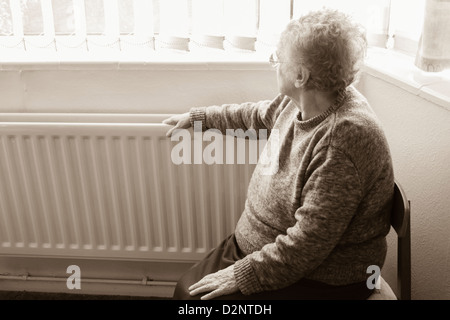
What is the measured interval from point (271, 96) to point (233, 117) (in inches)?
10.5

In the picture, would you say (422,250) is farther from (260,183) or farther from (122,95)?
(122,95)

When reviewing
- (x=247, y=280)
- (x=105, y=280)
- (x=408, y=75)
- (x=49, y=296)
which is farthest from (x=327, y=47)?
(x=49, y=296)

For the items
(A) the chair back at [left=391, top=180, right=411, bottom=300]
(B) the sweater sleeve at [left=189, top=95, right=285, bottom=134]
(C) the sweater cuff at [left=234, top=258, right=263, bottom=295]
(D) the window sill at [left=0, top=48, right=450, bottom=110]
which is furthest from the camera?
(D) the window sill at [left=0, top=48, right=450, bottom=110]

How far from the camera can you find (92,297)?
2008 millimetres

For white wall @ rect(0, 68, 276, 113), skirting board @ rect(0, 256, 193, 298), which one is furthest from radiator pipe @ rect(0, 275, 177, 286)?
white wall @ rect(0, 68, 276, 113)

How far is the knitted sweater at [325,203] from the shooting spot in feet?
3.55

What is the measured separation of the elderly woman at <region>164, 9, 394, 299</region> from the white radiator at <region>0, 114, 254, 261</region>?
0.49 meters

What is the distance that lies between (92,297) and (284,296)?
1.04 m

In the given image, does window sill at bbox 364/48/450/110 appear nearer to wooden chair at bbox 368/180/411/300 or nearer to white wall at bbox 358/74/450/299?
white wall at bbox 358/74/450/299

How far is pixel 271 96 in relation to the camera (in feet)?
5.60

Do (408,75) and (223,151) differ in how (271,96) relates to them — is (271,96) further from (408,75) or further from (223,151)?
(408,75)

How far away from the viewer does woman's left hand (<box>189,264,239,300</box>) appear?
3.90 feet

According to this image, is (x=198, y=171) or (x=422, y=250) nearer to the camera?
(x=422, y=250)
